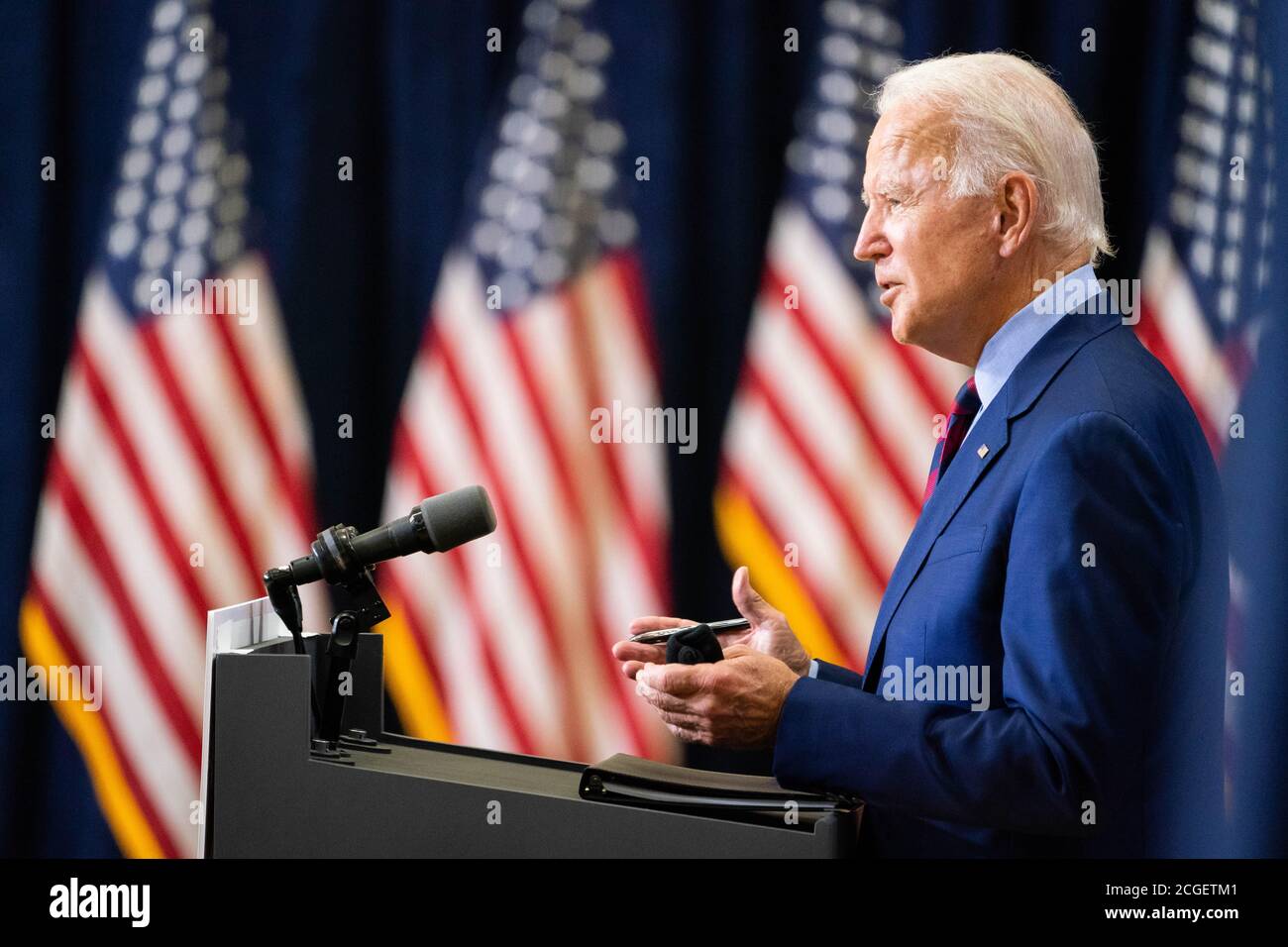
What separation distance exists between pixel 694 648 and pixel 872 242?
0.57 meters

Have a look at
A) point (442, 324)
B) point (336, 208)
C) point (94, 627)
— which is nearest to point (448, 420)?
point (442, 324)

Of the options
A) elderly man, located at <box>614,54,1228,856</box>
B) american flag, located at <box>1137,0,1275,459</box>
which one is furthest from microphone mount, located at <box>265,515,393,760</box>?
american flag, located at <box>1137,0,1275,459</box>

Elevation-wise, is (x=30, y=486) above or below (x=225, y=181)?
below

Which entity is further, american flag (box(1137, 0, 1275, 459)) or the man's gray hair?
american flag (box(1137, 0, 1275, 459))

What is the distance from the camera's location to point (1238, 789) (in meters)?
2.18

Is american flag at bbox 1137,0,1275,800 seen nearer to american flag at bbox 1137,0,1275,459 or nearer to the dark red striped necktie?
american flag at bbox 1137,0,1275,459

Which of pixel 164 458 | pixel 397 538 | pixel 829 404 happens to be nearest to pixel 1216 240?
pixel 829 404

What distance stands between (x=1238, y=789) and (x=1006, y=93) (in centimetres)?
154

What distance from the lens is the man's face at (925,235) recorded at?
132cm

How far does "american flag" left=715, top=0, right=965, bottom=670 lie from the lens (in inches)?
87.4

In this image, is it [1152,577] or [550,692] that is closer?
[1152,577]

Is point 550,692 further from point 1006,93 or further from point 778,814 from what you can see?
point 1006,93
